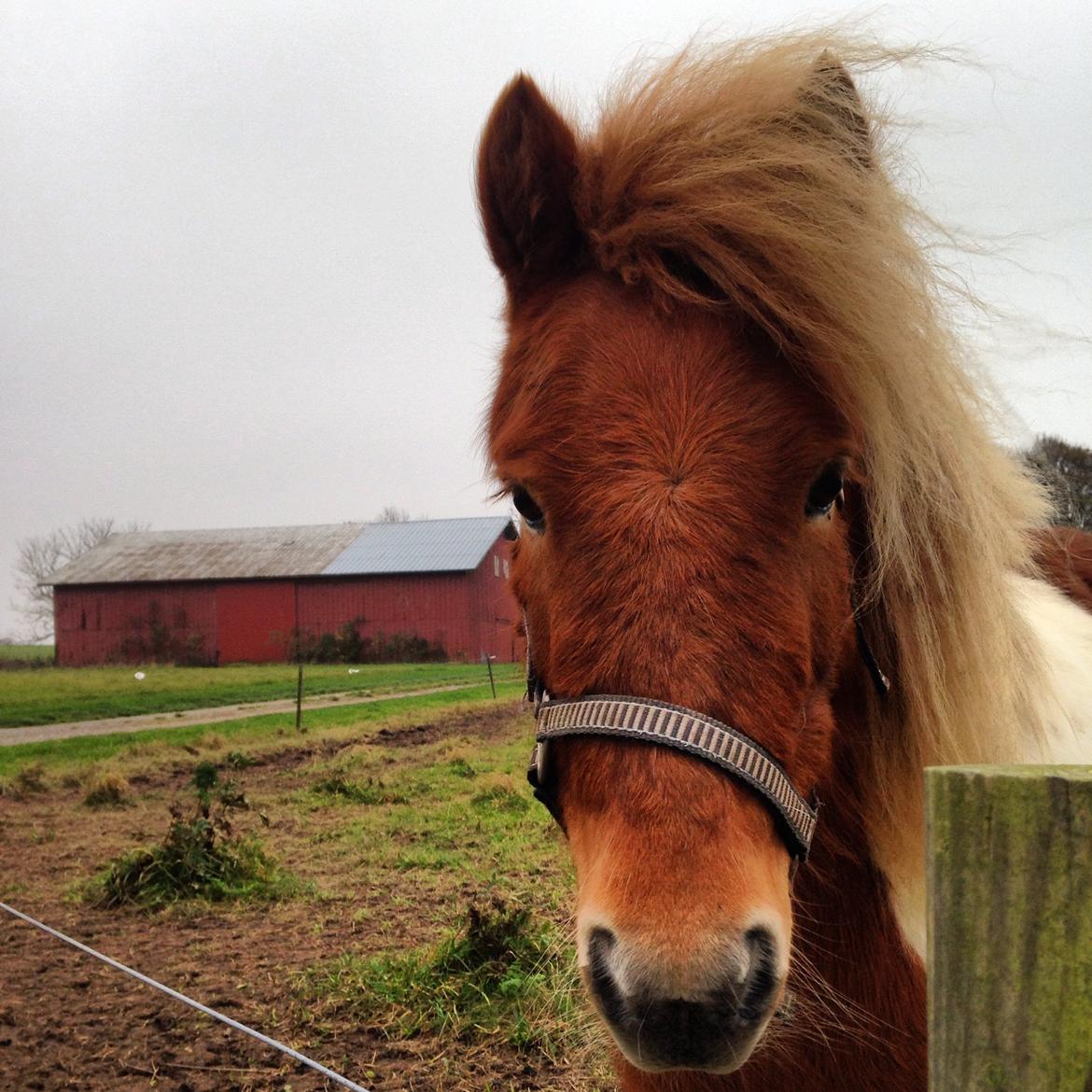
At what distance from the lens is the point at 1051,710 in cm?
229

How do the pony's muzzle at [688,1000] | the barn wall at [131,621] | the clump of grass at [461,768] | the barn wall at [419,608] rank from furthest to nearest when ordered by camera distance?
the barn wall at [131,621]
the barn wall at [419,608]
the clump of grass at [461,768]
the pony's muzzle at [688,1000]

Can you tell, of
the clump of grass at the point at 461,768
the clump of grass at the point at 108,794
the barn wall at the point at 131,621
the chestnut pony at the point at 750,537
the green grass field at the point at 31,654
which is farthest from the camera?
the barn wall at the point at 131,621

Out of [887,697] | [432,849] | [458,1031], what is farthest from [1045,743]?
[432,849]

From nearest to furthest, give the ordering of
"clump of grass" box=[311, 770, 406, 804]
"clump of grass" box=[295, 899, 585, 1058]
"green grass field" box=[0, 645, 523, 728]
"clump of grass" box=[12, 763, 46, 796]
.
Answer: "clump of grass" box=[295, 899, 585, 1058], "clump of grass" box=[311, 770, 406, 804], "clump of grass" box=[12, 763, 46, 796], "green grass field" box=[0, 645, 523, 728]

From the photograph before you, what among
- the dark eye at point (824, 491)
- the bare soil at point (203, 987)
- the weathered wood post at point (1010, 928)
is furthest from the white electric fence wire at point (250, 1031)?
the weathered wood post at point (1010, 928)

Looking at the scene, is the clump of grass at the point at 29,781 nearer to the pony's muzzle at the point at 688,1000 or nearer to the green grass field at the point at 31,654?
the pony's muzzle at the point at 688,1000

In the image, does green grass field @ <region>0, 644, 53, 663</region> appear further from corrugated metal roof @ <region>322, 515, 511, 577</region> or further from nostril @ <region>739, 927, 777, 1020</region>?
nostril @ <region>739, 927, 777, 1020</region>

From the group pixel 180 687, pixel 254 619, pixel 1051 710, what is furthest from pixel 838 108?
pixel 254 619

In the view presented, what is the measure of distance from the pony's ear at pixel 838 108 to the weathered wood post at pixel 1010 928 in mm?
1644

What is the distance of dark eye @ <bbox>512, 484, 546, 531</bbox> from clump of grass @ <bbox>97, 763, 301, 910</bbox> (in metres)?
5.70

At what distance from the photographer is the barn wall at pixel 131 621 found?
41344 millimetres

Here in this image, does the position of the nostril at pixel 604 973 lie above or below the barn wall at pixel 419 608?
above

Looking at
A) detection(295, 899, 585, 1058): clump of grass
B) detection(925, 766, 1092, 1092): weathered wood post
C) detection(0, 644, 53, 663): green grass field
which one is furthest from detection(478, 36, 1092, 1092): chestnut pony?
detection(0, 644, 53, 663): green grass field

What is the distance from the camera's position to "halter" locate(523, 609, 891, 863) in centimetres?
133
